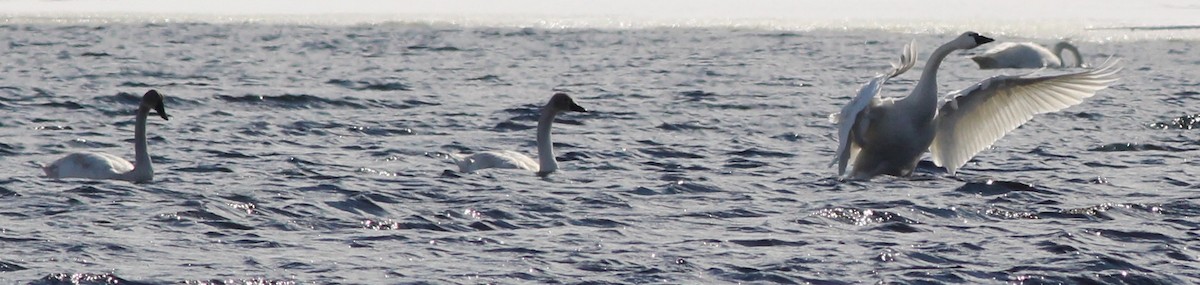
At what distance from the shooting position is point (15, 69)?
1789cm

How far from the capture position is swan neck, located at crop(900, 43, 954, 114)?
1079 centimetres

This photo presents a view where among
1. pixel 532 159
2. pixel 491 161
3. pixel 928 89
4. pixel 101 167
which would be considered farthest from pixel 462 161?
pixel 928 89

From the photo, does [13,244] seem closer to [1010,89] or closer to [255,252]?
[255,252]

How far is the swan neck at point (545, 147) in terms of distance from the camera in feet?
37.6

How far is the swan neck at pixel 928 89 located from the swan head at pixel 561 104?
2.19m

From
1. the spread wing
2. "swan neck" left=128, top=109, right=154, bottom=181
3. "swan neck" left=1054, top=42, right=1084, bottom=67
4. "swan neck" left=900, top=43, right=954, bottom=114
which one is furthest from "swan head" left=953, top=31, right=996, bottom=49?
"swan neck" left=1054, top=42, right=1084, bottom=67

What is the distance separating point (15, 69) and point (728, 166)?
8.80 metres

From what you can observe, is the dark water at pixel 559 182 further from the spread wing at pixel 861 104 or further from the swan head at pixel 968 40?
the swan head at pixel 968 40

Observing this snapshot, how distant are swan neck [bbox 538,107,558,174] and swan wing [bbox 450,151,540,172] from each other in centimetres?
6

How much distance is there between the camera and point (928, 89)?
35.4ft

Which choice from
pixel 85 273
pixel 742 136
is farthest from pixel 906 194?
pixel 85 273

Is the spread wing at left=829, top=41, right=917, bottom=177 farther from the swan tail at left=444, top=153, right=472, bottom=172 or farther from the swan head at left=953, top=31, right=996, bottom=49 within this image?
the swan tail at left=444, top=153, right=472, bottom=172

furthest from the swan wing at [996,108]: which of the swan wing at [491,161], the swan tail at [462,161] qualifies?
the swan tail at [462,161]

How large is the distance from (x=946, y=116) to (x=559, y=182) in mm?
2338
